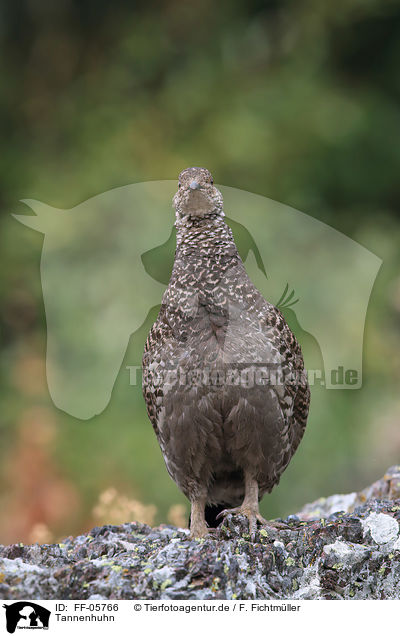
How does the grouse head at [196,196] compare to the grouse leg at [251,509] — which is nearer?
the grouse leg at [251,509]

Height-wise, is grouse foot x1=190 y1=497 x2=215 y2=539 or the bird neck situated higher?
the bird neck

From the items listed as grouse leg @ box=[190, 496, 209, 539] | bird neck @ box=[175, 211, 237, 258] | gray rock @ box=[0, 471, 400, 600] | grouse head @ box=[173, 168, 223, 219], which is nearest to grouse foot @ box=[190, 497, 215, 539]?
grouse leg @ box=[190, 496, 209, 539]

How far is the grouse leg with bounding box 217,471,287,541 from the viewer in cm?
356

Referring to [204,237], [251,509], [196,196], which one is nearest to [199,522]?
[251,509]

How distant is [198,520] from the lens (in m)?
3.71

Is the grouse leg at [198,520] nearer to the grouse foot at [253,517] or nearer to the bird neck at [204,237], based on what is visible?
the grouse foot at [253,517]

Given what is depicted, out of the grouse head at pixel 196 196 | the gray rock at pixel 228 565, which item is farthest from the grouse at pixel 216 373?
the gray rock at pixel 228 565

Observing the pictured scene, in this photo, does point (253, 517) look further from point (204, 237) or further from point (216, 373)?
point (204, 237)

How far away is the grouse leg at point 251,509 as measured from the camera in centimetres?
356
